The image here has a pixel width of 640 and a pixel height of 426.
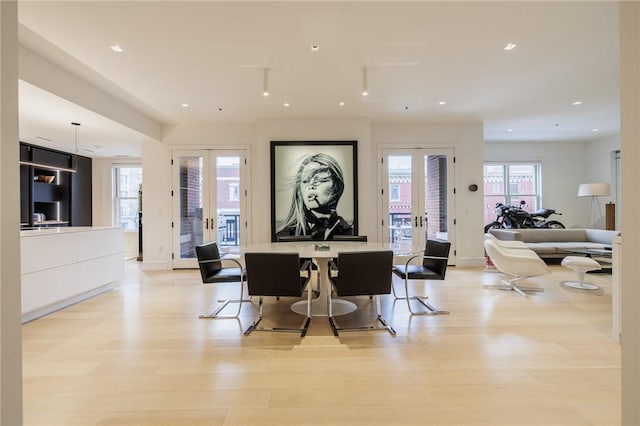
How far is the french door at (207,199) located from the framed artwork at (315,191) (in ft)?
2.80

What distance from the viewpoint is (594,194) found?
683 centimetres

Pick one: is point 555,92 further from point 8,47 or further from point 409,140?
point 8,47

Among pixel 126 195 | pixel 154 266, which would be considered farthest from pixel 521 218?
pixel 126 195

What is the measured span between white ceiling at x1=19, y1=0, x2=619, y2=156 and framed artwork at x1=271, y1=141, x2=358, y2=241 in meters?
0.74

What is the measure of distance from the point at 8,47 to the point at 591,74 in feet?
18.1

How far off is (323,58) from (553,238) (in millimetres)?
Result: 6147

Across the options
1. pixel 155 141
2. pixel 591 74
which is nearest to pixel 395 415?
pixel 591 74

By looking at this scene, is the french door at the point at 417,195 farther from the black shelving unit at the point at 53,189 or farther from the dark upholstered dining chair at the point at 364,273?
the black shelving unit at the point at 53,189

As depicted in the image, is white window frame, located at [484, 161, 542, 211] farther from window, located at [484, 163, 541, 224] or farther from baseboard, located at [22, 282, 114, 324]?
baseboard, located at [22, 282, 114, 324]

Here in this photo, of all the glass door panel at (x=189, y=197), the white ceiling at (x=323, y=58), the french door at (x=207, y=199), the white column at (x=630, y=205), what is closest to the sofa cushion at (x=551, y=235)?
the white ceiling at (x=323, y=58)

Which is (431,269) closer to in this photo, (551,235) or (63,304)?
(63,304)

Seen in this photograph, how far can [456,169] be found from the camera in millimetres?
6102

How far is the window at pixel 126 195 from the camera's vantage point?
8.08m

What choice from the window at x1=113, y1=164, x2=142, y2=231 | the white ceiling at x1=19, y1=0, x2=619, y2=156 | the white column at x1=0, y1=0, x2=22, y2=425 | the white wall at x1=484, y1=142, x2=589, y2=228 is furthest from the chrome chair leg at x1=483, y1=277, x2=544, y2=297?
the window at x1=113, y1=164, x2=142, y2=231
